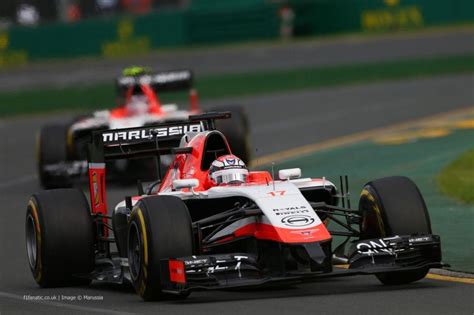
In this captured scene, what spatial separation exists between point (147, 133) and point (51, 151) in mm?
8573

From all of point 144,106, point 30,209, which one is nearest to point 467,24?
point 144,106

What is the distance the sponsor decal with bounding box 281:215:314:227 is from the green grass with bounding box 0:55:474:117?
25.8 metres

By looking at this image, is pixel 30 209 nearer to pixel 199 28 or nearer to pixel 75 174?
pixel 75 174

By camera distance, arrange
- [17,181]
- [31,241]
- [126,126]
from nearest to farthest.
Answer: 1. [31,241]
2. [126,126]
3. [17,181]

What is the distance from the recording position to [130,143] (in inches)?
Result: 518

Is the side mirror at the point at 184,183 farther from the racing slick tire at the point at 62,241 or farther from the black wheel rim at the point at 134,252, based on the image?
the racing slick tire at the point at 62,241

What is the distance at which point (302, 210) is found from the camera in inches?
422

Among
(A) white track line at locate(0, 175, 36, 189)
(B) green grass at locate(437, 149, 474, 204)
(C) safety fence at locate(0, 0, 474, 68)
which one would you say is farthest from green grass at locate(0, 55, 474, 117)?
(B) green grass at locate(437, 149, 474, 204)

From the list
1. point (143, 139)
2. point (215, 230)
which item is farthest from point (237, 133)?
point (215, 230)

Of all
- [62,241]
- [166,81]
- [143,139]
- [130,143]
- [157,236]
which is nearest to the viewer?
[157,236]

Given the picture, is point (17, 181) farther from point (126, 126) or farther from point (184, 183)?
point (184, 183)

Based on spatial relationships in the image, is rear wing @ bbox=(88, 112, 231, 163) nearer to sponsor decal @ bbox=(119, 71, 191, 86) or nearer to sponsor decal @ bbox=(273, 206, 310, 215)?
sponsor decal @ bbox=(273, 206, 310, 215)

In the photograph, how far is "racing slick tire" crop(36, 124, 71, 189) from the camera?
21453 millimetres

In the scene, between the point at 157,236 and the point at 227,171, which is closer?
the point at 157,236
